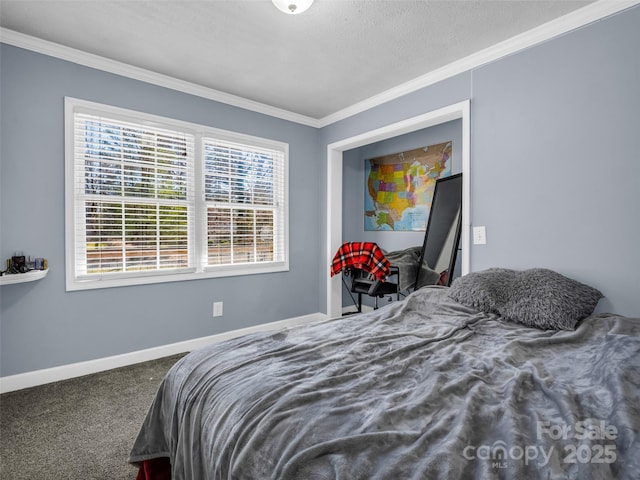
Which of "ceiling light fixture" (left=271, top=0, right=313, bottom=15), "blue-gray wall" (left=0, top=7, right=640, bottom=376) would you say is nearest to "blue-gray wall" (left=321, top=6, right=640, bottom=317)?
"blue-gray wall" (left=0, top=7, right=640, bottom=376)

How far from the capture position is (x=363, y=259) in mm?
3666

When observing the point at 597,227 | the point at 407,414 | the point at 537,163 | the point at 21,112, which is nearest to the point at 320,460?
the point at 407,414

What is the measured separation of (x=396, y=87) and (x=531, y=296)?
2293 millimetres

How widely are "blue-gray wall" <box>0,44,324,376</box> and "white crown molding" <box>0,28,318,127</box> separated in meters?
0.05

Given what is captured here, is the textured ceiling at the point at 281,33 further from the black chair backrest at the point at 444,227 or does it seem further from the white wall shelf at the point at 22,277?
the white wall shelf at the point at 22,277

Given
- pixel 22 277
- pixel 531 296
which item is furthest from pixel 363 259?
pixel 22 277

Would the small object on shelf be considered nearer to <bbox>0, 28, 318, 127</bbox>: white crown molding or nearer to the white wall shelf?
the white wall shelf

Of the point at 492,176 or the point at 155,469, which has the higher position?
the point at 492,176

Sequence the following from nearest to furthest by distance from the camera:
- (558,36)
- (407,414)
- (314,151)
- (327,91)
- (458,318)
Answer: (407,414)
(458,318)
(558,36)
(327,91)
(314,151)

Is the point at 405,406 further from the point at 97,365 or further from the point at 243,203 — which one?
the point at 243,203

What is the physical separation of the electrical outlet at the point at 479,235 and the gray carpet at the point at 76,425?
8.68 ft

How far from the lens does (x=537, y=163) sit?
7.72ft

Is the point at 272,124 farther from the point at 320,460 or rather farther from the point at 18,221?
the point at 320,460

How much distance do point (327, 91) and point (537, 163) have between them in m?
2.00
